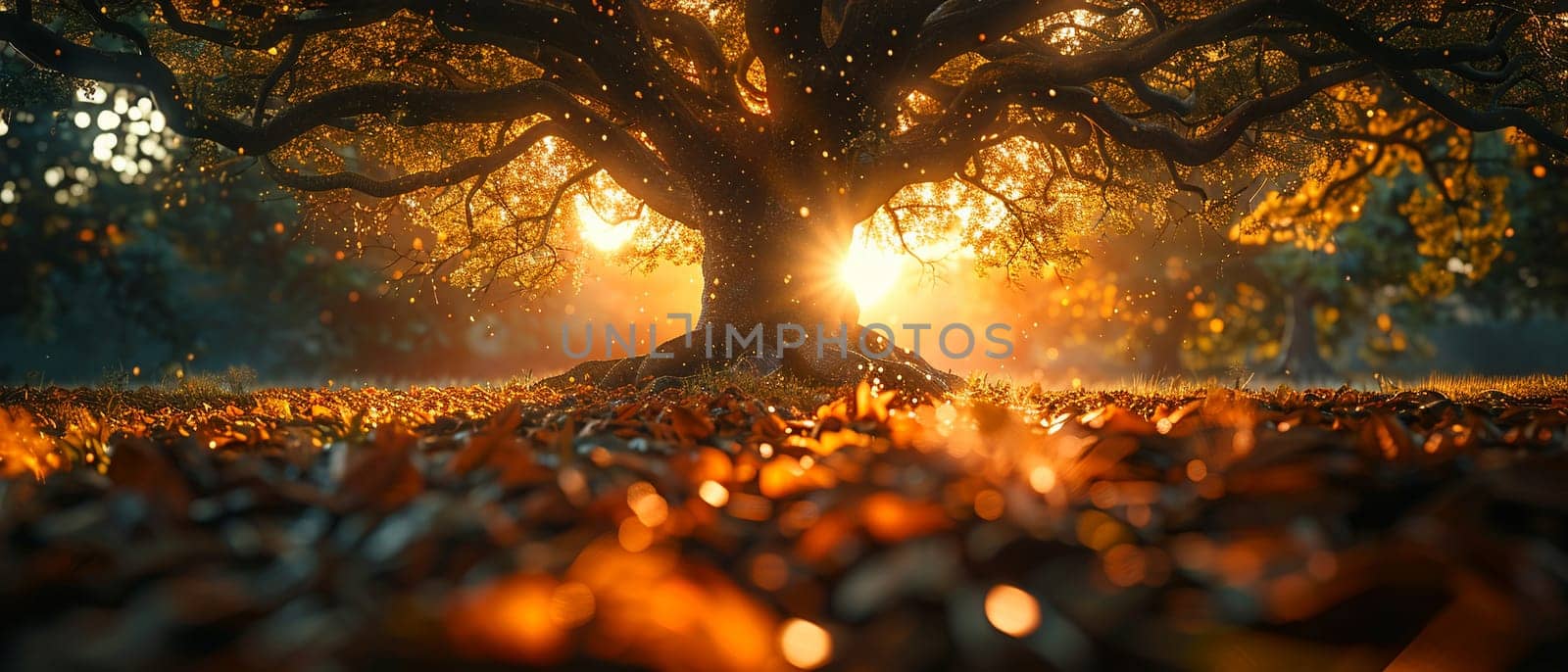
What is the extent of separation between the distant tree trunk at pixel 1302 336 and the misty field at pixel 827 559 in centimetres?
2772

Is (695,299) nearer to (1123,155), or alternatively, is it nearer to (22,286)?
(22,286)

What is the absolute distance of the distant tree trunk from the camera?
86.8 ft

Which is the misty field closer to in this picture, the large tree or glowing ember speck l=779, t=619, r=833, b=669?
glowing ember speck l=779, t=619, r=833, b=669

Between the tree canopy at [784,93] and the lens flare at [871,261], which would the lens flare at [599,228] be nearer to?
the tree canopy at [784,93]

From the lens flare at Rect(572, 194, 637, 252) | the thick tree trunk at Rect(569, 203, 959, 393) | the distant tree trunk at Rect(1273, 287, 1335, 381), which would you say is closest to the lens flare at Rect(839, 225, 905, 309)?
the thick tree trunk at Rect(569, 203, 959, 393)

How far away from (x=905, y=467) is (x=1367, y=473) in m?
0.78

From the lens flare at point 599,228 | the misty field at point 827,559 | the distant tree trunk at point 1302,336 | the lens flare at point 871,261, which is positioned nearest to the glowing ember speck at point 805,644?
the misty field at point 827,559

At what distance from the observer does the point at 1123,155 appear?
12469mm

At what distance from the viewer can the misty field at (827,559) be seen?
965 millimetres

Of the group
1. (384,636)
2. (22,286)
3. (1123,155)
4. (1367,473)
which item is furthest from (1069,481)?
(22,286)

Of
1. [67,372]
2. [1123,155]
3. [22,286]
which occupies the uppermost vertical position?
[1123,155]

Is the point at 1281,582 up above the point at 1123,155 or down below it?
below

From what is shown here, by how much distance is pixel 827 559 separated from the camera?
4.02 feet

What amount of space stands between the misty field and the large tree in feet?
22.7
